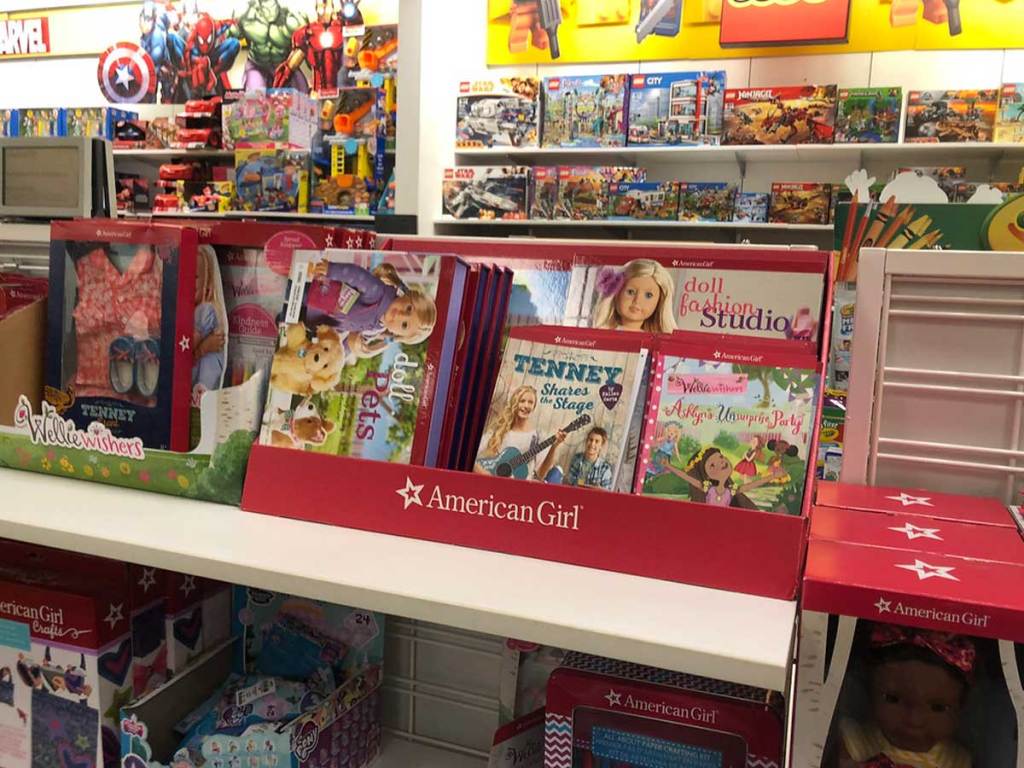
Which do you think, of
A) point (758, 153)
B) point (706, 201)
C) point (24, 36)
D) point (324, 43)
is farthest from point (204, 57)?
point (758, 153)

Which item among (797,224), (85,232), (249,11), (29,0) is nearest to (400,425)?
(85,232)

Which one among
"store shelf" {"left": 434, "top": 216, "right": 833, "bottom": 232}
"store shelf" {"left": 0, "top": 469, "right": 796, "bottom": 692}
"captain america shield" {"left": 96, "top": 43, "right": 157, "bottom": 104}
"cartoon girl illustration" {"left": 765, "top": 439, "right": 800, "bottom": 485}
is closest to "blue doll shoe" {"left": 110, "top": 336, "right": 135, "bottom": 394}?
"store shelf" {"left": 0, "top": 469, "right": 796, "bottom": 692}

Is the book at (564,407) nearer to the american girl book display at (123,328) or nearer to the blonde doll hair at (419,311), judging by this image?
the blonde doll hair at (419,311)

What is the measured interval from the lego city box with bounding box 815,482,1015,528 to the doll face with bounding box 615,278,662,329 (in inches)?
12.2

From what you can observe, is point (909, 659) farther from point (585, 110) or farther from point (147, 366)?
point (585, 110)

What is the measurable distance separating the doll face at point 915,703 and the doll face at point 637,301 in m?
0.48

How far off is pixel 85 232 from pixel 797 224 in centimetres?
381

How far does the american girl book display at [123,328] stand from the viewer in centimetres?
116

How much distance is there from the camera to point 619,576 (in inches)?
34.2

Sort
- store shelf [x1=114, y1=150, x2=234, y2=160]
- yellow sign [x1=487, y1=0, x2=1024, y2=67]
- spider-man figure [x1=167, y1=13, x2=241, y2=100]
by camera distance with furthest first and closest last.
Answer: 1. spider-man figure [x1=167, y1=13, x2=241, y2=100]
2. store shelf [x1=114, y1=150, x2=234, y2=160]
3. yellow sign [x1=487, y1=0, x2=1024, y2=67]

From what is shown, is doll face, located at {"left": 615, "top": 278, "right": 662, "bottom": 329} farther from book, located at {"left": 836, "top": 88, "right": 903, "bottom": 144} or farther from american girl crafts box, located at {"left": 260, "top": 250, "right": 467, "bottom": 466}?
book, located at {"left": 836, "top": 88, "right": 903, "bottom": 144}

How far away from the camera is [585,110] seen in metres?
4.71

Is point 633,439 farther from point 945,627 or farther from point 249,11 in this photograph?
point 249,11

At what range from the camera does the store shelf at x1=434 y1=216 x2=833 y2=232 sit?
4379 millimetres
